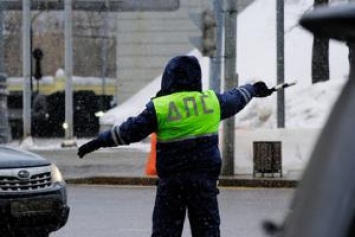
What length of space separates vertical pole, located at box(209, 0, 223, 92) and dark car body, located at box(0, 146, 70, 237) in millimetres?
8783

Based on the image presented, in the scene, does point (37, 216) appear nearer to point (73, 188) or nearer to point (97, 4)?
point (73, 188)

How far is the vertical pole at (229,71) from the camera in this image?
1725 centimetres

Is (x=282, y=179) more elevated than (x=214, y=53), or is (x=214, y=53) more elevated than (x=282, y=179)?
(x=214, y=53)

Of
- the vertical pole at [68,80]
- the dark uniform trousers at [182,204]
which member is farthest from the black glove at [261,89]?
the vertical pole at [68,80]

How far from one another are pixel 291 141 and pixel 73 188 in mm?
4430

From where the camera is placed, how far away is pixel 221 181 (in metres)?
16.8

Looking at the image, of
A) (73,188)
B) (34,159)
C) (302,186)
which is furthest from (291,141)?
(302,186)

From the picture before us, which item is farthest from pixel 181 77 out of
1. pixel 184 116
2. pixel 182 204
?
pixel 182 204

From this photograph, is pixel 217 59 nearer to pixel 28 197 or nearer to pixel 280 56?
pixel 280 56

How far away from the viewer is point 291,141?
61.2ft

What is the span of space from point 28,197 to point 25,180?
0.16 metres

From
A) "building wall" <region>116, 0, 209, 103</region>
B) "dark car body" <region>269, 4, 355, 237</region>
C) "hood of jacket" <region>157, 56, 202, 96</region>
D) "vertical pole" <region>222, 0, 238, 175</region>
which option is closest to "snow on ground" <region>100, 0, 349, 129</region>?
"building wall" <region>116, 0, 209, 103</region>

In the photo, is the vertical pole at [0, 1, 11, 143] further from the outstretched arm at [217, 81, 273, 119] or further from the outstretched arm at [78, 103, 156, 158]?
the outstretched arm at [78, 103, 156, 158]

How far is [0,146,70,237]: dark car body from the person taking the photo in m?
8.55
